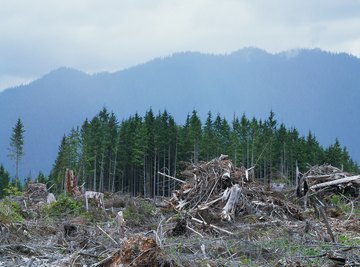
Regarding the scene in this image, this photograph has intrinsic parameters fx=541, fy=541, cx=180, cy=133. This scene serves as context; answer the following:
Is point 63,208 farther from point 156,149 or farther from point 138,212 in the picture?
point 156,149

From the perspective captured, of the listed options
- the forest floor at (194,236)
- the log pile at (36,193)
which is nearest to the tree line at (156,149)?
the log pile at (36,193)

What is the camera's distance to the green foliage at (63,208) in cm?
1630

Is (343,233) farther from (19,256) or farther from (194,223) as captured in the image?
(19,256)

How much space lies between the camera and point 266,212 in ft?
46.6

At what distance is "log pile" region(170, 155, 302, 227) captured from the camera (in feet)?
45.2

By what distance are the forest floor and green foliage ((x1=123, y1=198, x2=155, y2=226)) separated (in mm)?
30

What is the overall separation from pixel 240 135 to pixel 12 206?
52317mm

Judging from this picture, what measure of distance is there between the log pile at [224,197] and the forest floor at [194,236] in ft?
0.17

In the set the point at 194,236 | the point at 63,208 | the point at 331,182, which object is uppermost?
the point at 331,182

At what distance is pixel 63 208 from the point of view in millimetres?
16828

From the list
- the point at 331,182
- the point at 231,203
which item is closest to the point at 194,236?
the point at 231,203

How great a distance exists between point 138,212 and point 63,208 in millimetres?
2364

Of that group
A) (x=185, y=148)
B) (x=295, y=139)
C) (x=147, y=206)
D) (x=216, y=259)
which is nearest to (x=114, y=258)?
(x=216, y=259)

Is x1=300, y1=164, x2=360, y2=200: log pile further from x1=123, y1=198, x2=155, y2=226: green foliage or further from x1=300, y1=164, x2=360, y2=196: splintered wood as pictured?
x1=123, y1=198, x2=155, y2=226: green foliage
